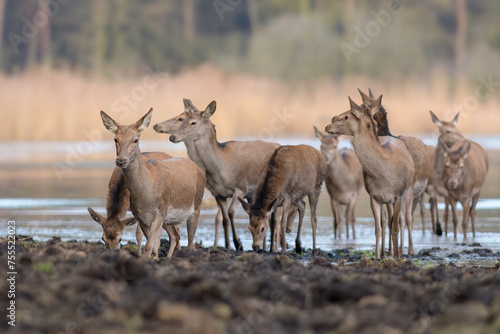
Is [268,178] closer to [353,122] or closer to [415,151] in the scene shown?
[353,122]

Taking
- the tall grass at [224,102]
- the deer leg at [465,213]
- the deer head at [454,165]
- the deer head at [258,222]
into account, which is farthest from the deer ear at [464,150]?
the tall grass at [224,102]

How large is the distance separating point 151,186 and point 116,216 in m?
0.97

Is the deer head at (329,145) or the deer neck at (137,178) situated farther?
the deer head at (329,145)

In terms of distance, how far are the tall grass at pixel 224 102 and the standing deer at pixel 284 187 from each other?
28.6 m

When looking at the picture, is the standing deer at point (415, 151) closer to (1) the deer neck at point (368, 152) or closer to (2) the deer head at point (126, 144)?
(1) the deer neck at point (368, 152)

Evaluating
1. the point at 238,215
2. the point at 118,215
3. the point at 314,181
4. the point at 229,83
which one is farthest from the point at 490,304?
the point at 229,83

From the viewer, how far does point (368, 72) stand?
5966 centimetres

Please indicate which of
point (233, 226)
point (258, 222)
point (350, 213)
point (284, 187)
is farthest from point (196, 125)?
point (350, 213)

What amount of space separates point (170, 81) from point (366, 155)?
147 ft

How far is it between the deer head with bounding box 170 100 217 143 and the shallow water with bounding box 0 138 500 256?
190 centimetres

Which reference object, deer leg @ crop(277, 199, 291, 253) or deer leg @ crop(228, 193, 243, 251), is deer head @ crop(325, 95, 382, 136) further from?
deer leg @ crop(228, 193, 243, 251)

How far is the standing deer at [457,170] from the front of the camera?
18.0 m

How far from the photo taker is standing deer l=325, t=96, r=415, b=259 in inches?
536

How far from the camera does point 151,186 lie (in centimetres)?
1181
